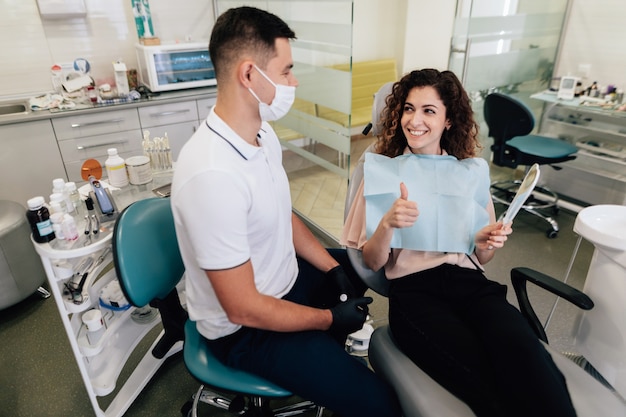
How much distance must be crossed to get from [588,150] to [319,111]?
200 centimetres

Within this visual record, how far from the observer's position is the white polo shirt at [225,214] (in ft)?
3.09

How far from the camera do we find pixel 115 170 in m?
1.66

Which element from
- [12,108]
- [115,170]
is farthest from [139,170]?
[12,108]

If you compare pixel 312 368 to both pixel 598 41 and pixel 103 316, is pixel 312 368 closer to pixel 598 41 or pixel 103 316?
pixel 103 316

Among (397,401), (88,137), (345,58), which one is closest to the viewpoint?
(397,401)

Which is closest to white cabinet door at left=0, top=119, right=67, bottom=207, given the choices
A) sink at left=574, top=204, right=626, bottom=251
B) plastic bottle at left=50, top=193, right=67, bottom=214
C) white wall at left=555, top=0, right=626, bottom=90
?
plastic bottle at left=50, top=193, right=67, bottom=214

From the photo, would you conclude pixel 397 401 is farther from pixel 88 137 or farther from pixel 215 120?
pixel 88 137

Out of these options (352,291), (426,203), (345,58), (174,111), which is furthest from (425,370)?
(174,111)

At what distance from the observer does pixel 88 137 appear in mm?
2846

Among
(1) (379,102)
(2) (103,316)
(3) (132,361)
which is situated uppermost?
(1) (379,102)

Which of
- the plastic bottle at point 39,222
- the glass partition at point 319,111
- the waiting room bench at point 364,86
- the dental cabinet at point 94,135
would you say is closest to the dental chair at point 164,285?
the plastic bottle at point 39,222

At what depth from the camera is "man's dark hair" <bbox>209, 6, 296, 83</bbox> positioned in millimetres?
1004

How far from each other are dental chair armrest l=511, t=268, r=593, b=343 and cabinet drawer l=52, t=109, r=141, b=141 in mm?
2725

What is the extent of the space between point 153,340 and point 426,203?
1473mm
